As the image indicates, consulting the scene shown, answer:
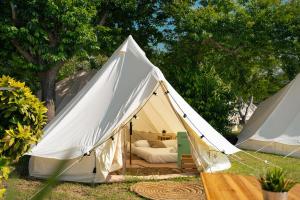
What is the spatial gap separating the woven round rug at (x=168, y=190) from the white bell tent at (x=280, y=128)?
14.1ft

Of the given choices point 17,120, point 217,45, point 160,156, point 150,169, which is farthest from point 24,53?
point 17,120

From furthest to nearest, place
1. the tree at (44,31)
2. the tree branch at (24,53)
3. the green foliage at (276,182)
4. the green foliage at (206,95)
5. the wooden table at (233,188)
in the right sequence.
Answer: the green foliage at (206,95), the tree branch at (24,53), the tree at (44,31), the wooden table at (233,188), the green foliage at (276,182)

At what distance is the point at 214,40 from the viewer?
46.2 feet

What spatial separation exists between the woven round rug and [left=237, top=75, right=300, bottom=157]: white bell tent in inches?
170

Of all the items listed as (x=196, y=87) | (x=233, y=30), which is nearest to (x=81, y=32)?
(x=196, y=87)

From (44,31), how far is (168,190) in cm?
674

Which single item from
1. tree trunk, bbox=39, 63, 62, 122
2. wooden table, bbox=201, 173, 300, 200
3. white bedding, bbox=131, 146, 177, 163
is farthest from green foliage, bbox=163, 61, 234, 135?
wooden table, bbox=201, 173, 300, 200

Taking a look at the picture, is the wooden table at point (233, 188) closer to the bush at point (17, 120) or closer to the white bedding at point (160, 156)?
the bush at point (17, 120)

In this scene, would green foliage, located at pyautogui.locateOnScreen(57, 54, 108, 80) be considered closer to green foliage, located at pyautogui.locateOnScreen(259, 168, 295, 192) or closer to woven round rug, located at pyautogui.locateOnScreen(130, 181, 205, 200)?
woven round rug, located at pyautogui.locateOnScreen(130, 181, 205, 200)

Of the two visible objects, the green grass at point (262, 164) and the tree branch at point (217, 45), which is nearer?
the green grass at point (262, 164)

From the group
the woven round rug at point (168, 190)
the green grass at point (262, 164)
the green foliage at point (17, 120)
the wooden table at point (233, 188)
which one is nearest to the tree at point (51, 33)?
the green grass at point (262, 164)

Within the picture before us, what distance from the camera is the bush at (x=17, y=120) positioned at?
141 inches

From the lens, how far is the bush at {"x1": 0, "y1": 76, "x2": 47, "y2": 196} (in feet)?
11.8

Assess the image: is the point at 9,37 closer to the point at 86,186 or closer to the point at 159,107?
the point at 159,107
